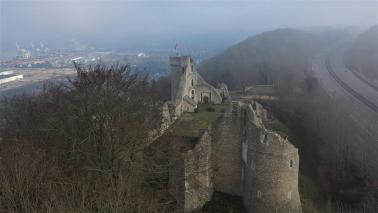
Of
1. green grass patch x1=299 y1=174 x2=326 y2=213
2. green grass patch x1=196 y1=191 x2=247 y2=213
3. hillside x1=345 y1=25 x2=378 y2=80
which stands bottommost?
green grass patch x1=299 y1=174 x2=326 y2=213

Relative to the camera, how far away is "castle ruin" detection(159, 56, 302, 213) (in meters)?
19.5

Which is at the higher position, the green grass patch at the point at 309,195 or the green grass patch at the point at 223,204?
the green grass patch at the point at 223,204

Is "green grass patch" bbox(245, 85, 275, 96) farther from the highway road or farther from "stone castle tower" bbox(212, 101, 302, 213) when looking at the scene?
"stone castle tower" bbox(212, 101, 302, 213)

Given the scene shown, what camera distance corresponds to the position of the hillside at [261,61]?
3191 inches

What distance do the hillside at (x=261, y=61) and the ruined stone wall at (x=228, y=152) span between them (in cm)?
4367

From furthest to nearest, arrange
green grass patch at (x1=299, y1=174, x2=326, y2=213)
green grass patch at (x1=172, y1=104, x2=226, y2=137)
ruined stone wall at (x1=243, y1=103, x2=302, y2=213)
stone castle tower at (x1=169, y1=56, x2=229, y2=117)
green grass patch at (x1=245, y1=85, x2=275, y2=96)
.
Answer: green grass patch at (x1=245, y1=85, x2=275, y2=96) < stone castle tower at (x1=169, y1=56, x2=229, y2=117) < green grass patch at (x1=172, y1=104, x2=226, y2=137) < green grass patch at (x1=299, y1=174, x2=326, y2=213) < ruined stone wall at (x1=243, y1=103, x2=302, y2=213)

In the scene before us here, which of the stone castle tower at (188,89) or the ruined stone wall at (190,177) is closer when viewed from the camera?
the ruined stone wall at (190,177)

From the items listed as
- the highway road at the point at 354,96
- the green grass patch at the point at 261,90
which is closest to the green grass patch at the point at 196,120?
the green grass patch at the point at 261,90

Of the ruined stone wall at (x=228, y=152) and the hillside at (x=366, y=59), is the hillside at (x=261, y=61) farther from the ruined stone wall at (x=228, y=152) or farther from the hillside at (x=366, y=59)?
the ruined stone wall at (x=228, y=152)

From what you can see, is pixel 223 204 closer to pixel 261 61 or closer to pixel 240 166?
pixel 240 166

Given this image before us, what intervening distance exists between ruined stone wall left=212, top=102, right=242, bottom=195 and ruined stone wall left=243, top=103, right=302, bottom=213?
134 centimetres

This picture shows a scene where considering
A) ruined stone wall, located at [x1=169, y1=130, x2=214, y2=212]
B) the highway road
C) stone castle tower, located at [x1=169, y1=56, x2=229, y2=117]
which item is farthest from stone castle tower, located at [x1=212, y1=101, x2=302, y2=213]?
stone castle tower, located at [x1=169, y1=56, x2=229, y2=117]

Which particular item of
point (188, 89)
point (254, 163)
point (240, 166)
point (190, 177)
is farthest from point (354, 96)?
point (190, 177)

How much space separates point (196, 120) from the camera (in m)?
41.4
